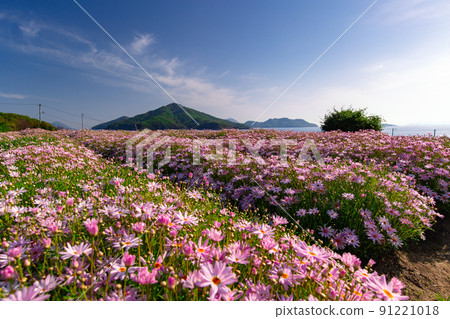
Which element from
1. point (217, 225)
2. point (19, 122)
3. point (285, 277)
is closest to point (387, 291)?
point (285, 277)

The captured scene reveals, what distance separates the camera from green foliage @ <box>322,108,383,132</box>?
18095 millimetres

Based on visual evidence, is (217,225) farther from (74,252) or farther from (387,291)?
(387,291)

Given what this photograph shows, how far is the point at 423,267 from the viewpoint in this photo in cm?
378

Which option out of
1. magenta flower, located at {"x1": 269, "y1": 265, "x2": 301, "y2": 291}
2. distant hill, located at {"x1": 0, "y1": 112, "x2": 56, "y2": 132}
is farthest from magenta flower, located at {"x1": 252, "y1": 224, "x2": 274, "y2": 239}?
distant hill, located at {"x1": 0, "y1": 112, "x2": 56, "y2": 132}

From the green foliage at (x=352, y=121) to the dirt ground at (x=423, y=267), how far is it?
15.4m

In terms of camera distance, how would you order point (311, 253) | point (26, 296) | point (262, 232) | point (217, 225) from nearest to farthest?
1. point (26, 296)
2. point (311, 253)
3. point (217, 225)
4. point (262, 232)

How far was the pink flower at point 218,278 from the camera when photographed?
134 centimetres

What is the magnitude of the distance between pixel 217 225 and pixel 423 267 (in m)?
3.97

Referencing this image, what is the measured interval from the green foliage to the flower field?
11462mm

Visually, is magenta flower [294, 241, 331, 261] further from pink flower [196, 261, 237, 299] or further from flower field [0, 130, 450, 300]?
pink flower [196, 261, 237, 299]

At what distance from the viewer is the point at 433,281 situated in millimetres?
3469
